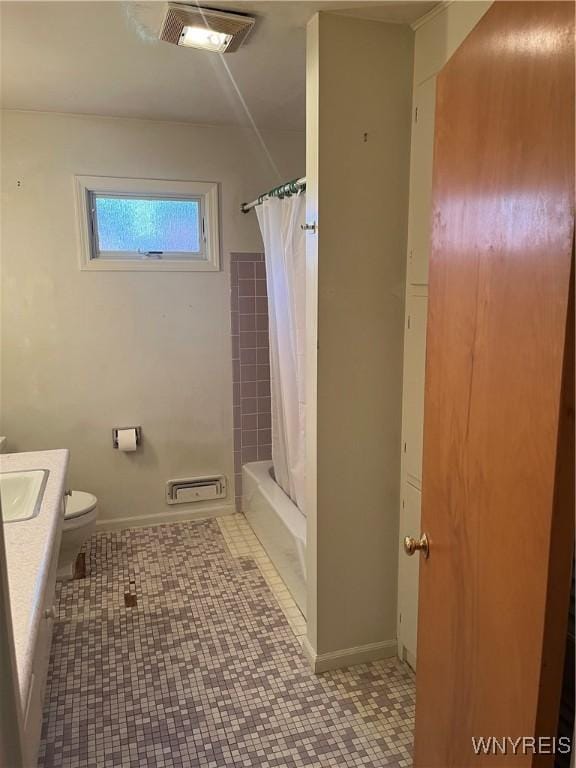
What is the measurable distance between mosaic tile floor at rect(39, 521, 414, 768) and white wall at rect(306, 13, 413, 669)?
0.69 feet

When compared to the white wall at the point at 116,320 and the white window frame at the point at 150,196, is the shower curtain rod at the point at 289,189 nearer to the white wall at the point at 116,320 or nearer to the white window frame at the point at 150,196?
the white window frame at the point at 150,196

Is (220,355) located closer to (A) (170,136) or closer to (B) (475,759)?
(A) (170,136)

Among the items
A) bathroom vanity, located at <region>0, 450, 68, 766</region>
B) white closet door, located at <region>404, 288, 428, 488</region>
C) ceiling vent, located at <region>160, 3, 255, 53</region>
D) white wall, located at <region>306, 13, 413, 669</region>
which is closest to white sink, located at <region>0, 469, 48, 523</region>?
bathroom vanity, located at <region>0, 450, 68, 766</region>

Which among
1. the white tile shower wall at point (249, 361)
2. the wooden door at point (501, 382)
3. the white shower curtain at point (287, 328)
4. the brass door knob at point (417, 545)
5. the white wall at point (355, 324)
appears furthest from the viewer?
the white tile shower wall at point (249, 361)

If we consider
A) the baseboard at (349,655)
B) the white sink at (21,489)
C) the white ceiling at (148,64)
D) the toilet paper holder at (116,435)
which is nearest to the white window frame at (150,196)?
the white ceiling at (148,64)

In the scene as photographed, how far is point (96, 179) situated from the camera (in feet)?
10.1

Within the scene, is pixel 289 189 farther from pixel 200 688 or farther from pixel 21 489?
pixel 200 688

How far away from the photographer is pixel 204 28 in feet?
6.17

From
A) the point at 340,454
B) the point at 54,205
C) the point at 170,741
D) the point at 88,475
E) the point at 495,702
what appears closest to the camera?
the point at 495,702

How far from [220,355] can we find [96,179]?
124cm

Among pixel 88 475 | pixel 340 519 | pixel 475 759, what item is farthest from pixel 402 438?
pixel 88 475

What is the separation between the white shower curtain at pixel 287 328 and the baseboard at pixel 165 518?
0.63 meters

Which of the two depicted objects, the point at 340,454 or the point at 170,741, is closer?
the point at 170,741

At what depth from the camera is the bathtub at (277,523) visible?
258 centimetres
